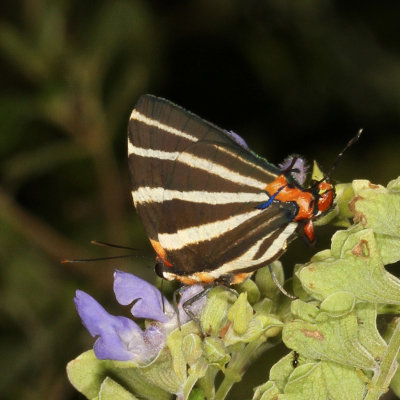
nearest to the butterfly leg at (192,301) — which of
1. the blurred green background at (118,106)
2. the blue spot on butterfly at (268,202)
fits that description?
the blue spot on butterfly at (268,202)

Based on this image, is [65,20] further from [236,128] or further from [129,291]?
[129,291]

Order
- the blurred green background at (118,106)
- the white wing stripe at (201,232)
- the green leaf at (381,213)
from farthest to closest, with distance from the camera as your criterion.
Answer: the blurred green background at (118,106) < the white wing stripe at (201,232) < the green leaf at (381,213)

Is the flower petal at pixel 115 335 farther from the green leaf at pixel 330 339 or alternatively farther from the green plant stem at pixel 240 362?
the green leaf at pixel 330 339

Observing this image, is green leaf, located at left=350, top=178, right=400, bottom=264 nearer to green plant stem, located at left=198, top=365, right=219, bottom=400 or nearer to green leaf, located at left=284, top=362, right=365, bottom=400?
green leaf, located at left=284, top=362, right=365, bottom=400

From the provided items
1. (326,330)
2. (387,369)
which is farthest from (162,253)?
(387,369)

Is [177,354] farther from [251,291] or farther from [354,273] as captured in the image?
[354,273]

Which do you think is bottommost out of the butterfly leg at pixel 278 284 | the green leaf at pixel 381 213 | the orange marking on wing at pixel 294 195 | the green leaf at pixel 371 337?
the butterfly leg at pixel 278 284
